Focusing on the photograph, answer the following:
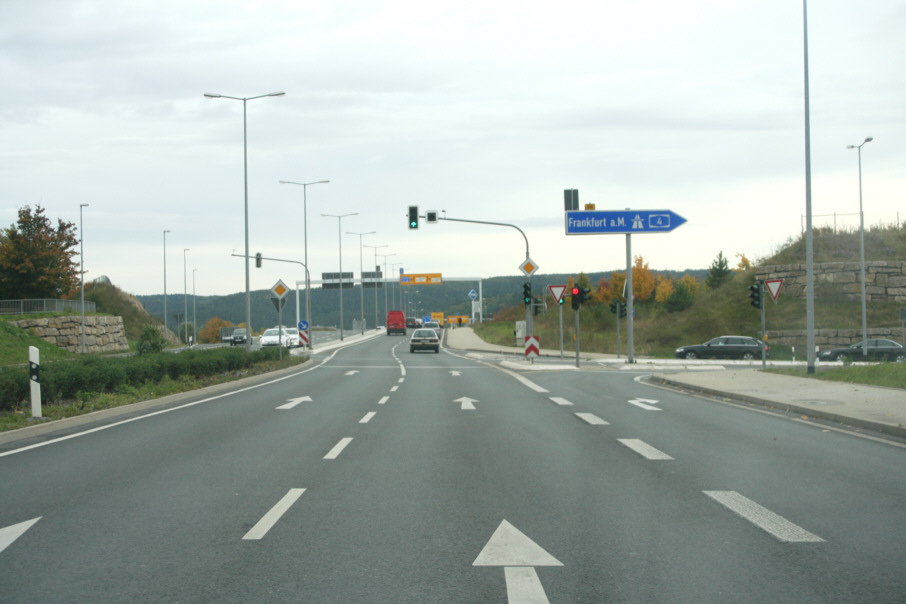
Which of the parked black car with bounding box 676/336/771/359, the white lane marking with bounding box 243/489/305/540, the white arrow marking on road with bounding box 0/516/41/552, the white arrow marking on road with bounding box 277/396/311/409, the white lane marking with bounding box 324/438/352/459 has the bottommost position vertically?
the parked black car with bounding box 676/336/771/359

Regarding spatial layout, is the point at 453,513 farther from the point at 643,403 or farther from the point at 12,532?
the point at 643,403

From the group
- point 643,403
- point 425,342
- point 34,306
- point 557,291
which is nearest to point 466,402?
point 643,403

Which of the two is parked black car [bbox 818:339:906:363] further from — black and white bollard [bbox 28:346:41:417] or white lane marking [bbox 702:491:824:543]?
black and white bollard [bbox 28:346:41:417]

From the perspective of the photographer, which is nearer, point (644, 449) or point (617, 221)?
point (644, 449)

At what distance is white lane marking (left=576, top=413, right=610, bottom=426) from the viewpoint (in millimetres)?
13586

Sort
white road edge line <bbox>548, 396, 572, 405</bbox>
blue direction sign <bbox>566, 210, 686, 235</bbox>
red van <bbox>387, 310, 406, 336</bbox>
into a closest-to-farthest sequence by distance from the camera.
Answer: white road edge line <bbox>548, 396, 572, 405</bbox> < blue direction sign <bbox>566, 210, 686, 235</bbox> < red van <bbox>387, 310, 406, 336</bbox>

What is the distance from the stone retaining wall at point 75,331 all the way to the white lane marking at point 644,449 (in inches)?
1888

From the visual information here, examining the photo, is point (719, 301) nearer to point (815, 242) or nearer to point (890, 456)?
point (815, 242)

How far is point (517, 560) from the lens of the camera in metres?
5.50

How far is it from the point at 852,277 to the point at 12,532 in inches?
2166

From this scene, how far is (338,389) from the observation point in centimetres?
2197

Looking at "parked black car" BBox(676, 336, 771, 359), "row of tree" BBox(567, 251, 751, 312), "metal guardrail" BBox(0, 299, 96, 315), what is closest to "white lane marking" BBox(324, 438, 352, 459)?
"parked black car" BBox(676, 336, 771, 359)

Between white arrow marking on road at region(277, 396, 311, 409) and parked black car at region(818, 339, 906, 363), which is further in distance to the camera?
parked black car at region(818, 339, 906, 363)

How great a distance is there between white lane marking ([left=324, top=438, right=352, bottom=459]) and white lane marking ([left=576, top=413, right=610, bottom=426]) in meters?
4.29
